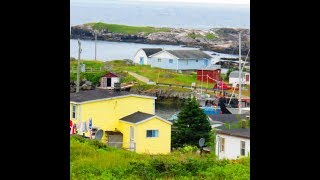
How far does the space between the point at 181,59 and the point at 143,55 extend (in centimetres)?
177

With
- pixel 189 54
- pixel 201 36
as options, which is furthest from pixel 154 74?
pixel 201 36

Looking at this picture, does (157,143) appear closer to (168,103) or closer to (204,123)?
(204,123)

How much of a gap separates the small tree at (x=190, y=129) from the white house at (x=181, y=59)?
20.7ft

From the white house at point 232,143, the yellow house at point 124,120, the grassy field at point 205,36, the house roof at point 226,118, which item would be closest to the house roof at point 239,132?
the white house at point 232,143

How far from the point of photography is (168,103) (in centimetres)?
1388

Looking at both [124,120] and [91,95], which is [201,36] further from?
[124,120]

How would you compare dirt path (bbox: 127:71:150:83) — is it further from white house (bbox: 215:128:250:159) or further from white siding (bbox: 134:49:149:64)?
white house (bbox: 215:128:250:159)

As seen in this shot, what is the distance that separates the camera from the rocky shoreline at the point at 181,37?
19.7m

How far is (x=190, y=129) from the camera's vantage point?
898 centimetres

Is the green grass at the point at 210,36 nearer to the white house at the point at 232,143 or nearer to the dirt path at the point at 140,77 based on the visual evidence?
the dirt path at the point at 140,77

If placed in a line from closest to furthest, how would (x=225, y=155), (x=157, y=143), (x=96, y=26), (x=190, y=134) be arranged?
(x=225, y=155) < (x=157, y=143) < (x=190, y=134) < (x=96, y=26)
